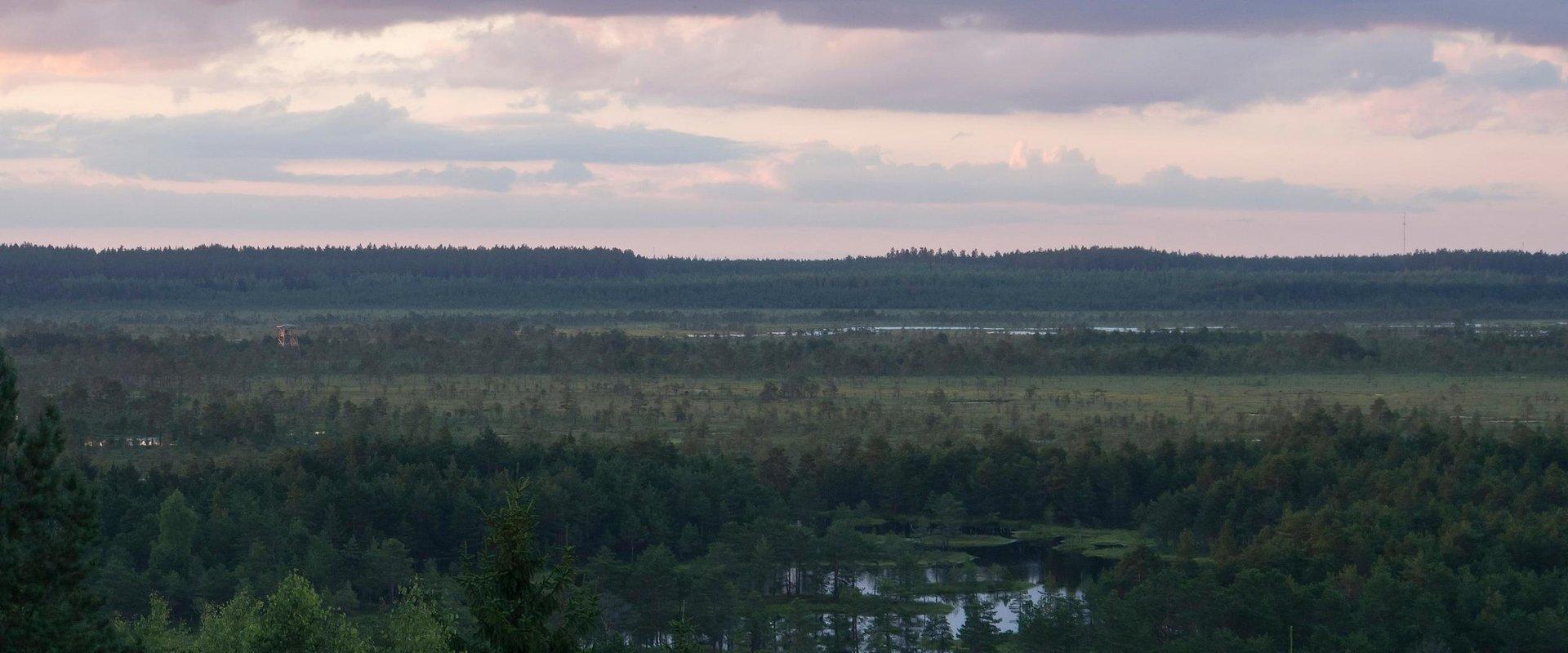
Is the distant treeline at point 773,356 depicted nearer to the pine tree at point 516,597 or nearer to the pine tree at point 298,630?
the pine tree at point 298,630

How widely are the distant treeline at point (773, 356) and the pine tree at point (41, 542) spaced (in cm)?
9537

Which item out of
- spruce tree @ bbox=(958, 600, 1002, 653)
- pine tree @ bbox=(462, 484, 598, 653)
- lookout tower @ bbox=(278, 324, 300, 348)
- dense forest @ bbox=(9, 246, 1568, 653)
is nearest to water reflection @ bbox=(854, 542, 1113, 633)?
dense forest @ bbox=(9, 246, 1568, 653)

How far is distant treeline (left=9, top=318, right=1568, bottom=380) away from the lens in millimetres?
120000

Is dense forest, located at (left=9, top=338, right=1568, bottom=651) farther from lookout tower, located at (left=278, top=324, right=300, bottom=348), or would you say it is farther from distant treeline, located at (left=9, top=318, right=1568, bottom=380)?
lookout tower, located at (left=278, top=324, right=300, bottom=348)

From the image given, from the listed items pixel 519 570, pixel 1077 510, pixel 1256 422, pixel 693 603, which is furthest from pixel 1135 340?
pixel 519 570

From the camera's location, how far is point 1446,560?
41.6 meters

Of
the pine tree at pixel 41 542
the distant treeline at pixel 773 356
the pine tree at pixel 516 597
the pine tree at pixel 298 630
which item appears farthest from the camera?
the distant treeline at pixel 773 356

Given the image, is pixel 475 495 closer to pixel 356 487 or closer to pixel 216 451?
pixel 356 487

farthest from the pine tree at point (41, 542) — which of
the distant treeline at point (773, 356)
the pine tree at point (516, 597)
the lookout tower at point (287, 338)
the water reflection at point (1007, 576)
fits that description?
the lookout tower at point (287, 338)

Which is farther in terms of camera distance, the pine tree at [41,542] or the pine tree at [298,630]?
→ the pine tree at [298,630]

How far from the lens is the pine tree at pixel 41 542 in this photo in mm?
18484

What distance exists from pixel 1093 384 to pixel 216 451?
192ft

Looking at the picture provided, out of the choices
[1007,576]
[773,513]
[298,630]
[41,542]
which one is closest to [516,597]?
[41,542]

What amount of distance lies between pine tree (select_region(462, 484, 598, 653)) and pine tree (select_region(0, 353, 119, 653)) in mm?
6834
